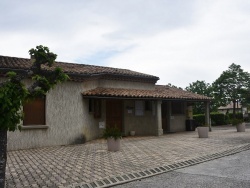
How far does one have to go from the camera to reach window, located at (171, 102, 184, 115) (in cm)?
2042

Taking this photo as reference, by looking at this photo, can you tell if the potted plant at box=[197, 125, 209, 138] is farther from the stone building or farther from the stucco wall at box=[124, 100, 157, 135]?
the stucco wall at box=[124, 100, 157, 135]

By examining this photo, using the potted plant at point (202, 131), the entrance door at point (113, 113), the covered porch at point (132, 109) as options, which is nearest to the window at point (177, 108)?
the covered porch at point (132, 109)

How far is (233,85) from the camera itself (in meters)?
36.3

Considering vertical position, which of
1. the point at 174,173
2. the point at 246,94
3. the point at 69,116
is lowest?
the point at 174,173

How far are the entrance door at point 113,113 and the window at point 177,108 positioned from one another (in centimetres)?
523

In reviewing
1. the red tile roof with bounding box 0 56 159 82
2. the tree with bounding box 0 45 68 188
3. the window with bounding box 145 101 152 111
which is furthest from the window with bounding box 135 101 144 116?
the tree with bounding box 0 45 68 188

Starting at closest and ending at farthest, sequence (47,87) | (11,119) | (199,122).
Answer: (11,119), (47,87), (199,122)

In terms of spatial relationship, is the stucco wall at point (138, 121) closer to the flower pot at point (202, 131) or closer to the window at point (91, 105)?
the window at point (91, 105)

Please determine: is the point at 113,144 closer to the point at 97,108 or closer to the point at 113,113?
the point at 97,108

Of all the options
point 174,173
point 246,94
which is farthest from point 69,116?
point 246,94

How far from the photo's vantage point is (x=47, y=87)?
5.85m

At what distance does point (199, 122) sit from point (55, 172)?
2439cm

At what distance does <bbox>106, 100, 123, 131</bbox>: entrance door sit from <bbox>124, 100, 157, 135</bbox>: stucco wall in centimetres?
38

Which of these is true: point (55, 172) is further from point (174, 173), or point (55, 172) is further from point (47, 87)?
point (174, 173)
